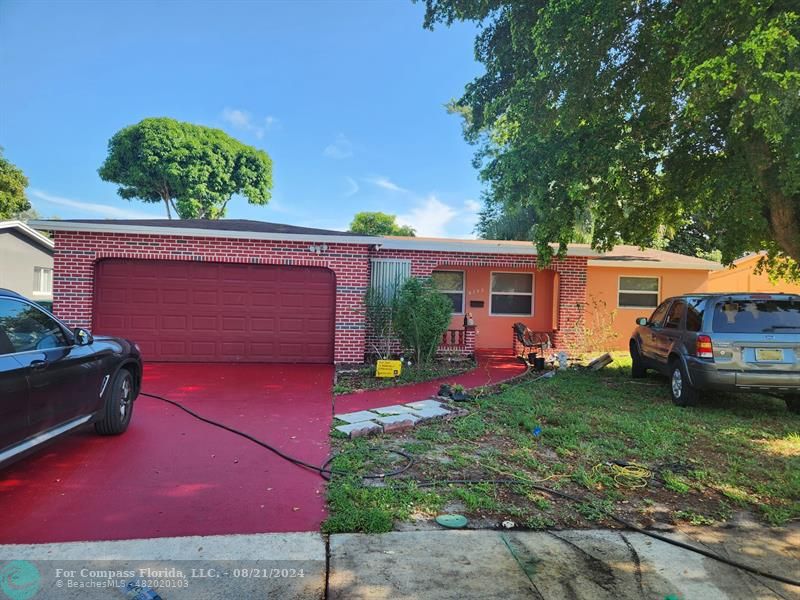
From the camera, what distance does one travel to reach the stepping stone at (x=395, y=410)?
6.40 m

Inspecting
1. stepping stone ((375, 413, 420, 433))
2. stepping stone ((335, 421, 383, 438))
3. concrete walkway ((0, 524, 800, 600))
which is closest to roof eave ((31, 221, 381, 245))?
stepping stone ((375, 413, 420, 433))

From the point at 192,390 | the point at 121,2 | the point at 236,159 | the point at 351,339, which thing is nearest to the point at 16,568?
the point at 192,390

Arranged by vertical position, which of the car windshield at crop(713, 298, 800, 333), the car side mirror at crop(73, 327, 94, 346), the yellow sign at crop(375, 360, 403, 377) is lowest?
the yellow sign at crop(375, 360, 403, 377)

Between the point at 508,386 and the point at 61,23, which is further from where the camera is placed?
the point at 61,23

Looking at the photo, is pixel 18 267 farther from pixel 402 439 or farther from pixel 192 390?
pixel 402 439

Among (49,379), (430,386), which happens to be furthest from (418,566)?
(430,386)

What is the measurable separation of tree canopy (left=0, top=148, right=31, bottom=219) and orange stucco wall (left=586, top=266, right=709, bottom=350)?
85.7 feet

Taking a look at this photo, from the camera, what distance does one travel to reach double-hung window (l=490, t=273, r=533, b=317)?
43.2 ft

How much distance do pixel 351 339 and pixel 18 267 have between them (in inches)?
627

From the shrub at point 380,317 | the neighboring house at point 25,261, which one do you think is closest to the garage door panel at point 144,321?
the shrub at point 380,317

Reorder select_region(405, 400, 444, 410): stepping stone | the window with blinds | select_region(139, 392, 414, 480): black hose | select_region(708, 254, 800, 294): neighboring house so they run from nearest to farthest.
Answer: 1. select_region(139, 392, 414, 480): black hose
2. select_region(405, 400, 444, 410): stepping stone
3. the window with blinds
4. select_region(708, 254, 800, 294): neighboring house

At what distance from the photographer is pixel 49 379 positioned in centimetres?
388

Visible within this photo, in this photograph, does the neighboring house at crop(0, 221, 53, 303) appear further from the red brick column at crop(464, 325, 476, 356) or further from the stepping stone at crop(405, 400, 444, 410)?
the stepping stone at crop(405, 400, 444, 410)

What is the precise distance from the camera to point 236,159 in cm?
2964
